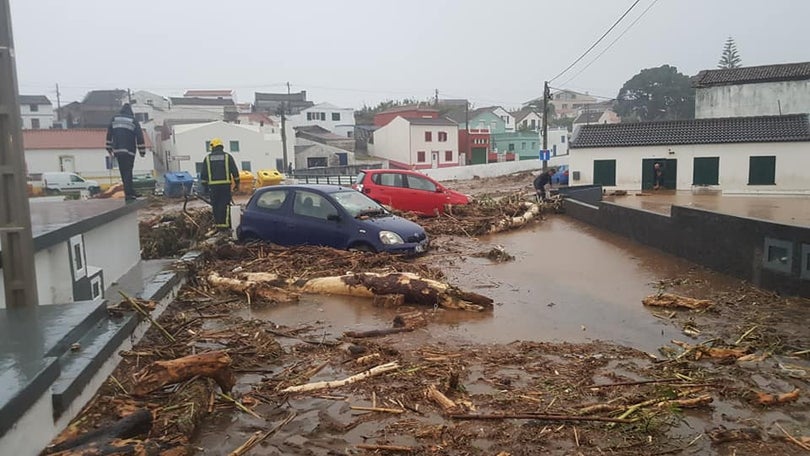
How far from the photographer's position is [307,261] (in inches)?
388

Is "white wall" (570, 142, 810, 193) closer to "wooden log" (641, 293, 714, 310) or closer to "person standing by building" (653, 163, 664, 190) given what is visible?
"person standing by building" (653, 163, 664, 190)

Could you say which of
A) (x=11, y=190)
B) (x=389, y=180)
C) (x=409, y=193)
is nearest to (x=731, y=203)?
(x=409, y=193)

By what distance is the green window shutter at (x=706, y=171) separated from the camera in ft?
93.4

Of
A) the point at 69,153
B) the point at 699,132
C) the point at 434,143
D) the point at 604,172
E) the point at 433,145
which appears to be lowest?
the point at 604,172

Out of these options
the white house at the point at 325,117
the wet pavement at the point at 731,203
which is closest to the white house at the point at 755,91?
the wet pavement at the point at 731,203

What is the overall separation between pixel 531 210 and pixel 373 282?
11.8 m

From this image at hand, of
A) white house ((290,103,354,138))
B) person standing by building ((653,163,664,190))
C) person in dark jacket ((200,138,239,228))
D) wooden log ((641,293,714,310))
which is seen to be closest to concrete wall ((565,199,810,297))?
wooden log ((641,293,714,310))

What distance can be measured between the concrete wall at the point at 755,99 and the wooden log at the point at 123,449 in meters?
44.1

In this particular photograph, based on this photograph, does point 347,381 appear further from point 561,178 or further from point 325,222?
point 561,178

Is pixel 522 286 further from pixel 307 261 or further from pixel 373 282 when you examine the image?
pixel 307 261

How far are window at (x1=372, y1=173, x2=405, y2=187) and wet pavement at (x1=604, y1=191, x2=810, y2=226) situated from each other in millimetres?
7679

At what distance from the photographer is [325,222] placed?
34.8ft

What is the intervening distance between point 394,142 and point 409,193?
44.8 m

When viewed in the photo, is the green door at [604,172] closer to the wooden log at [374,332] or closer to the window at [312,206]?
the window at [312,206]
